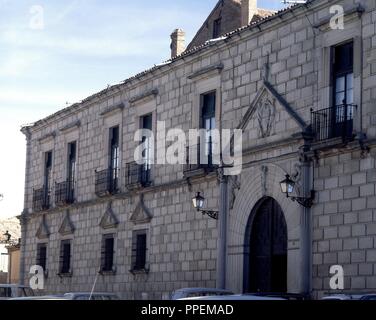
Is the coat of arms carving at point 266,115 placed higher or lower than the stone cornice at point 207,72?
lower

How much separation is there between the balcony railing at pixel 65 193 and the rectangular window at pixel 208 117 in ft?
29.9

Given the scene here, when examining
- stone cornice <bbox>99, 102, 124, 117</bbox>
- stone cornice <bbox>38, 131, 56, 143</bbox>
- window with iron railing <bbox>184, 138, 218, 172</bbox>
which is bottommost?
window with iron railing <bbox>184, 138, 218, 172</bbox>

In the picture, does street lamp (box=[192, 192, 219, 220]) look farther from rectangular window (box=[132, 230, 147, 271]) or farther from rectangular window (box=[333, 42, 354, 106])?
rectangular window (box=[333, 42, 354, 106])

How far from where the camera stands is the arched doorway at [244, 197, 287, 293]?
18.8 meters

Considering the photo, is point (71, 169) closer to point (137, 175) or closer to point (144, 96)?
point (137, 175)

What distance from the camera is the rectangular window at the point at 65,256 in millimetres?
29891

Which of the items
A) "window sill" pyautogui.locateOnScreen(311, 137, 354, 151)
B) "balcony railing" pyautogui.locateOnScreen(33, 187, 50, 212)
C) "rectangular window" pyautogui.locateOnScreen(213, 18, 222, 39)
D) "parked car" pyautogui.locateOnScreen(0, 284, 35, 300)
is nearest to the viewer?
"window sill" pyautogui.locateOnScreen(311, 137, 354, 151)

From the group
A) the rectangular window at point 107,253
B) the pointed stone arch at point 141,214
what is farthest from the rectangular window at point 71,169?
the pointed stone arch at point 141,214

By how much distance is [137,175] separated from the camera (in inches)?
988

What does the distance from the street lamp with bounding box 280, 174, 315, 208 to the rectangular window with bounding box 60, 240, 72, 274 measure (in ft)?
46.6

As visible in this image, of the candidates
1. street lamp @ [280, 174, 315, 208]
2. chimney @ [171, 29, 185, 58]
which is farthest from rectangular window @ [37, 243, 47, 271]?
street lamp @ [280, 174, 315, 208]

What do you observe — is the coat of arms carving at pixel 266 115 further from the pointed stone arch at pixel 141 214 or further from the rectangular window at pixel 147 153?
the pointed stone arch at pixel 141 214
